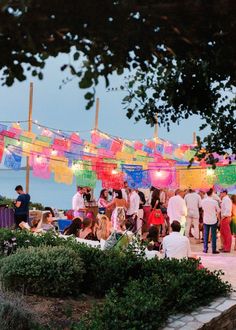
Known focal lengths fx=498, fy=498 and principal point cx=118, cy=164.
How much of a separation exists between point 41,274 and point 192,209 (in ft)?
26.0

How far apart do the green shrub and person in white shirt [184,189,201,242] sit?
290 inches

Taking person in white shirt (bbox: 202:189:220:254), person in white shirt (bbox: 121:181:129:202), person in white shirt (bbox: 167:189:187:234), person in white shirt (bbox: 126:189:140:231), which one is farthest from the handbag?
person in white shirt (bbox: 202:189:220:254)

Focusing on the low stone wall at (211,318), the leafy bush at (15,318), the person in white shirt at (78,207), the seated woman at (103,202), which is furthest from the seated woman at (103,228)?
the leafy bush at (15,318)

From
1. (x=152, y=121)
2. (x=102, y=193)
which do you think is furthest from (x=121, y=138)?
(x=152, y=121)

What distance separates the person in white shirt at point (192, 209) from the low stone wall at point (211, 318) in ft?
24.0

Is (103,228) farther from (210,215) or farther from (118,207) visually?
(210,215)

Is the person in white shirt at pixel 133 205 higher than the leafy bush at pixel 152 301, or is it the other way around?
the person in white shirt at pixel 133 205

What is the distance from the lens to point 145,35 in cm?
251

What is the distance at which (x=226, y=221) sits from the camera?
41.5 ft

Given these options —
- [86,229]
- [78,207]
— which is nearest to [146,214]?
[78,207]

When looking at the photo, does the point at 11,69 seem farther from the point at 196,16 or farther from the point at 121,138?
the point at 121,138

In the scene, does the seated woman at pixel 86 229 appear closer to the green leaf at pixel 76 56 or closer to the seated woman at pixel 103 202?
the seated woman at pixel 103 202

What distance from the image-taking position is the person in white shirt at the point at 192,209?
14.0 m

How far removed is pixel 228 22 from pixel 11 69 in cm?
115
